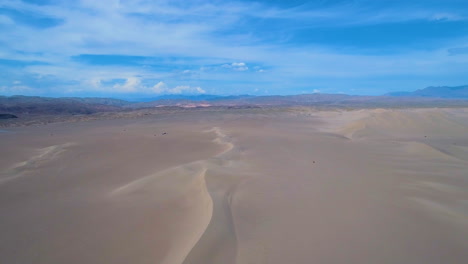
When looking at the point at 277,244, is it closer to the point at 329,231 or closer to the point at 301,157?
the point at 329,231

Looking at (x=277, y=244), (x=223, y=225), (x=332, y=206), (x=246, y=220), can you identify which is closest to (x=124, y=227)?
(x=223, y=225)

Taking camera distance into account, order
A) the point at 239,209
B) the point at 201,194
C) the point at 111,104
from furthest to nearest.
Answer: the point at 111,104 → the point at 201,194 → the point at 239,209

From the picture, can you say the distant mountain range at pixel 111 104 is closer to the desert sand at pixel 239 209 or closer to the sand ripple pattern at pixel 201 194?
the desert sand at pixel 239 209

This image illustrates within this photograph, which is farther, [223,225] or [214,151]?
[214,151]

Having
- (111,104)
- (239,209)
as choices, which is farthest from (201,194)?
(111,104)

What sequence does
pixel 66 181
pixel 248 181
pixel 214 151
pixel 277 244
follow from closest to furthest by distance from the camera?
pixel 277 244, pixel 248 181, pixel 66 181, pixel 214 151

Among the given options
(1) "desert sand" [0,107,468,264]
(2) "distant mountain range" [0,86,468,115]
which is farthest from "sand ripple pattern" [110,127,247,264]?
(2) "distant mountain range" [0,86,468,115]

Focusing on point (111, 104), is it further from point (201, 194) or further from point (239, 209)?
point (239, 209)

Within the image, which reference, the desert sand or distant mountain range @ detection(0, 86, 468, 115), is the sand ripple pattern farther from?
distant mountain range @ detection(0, 86, 468, 115)

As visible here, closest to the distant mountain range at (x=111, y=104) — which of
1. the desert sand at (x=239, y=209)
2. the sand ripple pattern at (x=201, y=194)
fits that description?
the desert sand at (x=239, y=209)
